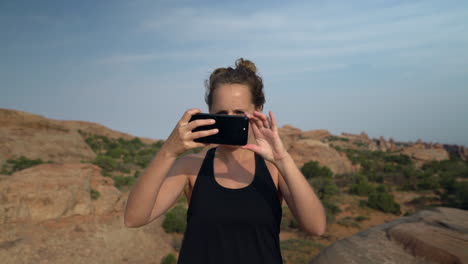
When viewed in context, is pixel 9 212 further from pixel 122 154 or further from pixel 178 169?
pixel 122 154

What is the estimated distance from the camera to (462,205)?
11195 mm

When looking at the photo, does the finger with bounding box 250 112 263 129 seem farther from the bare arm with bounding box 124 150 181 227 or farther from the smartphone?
the bare arm with bounding box 124 150 181 227

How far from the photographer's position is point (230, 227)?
180 cm

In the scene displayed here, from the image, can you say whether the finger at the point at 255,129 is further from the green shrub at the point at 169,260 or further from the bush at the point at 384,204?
the bush at the point at 384,204

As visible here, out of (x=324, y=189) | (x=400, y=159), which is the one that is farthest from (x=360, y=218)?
(x=400, y=159)

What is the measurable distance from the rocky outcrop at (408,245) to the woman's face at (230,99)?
2.37m

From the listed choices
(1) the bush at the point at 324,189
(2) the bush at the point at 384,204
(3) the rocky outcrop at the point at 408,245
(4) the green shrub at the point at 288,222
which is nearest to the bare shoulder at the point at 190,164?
(3) the rocky outcrop at the point at 408,245

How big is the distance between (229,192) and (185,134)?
1.85 ft

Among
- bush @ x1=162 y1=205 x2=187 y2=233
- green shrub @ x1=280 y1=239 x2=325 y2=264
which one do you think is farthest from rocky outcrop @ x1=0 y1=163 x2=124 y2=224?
green shrub @ x1=280 y1=239 x2=325 y2=264

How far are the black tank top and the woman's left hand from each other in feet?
0.98

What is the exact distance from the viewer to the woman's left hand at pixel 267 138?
1742 mm

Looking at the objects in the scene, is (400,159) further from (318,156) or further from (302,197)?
(302,197)

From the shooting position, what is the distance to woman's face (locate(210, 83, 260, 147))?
6.31ft

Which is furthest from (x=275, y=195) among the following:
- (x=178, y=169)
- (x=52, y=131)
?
(x=52, y=131)
